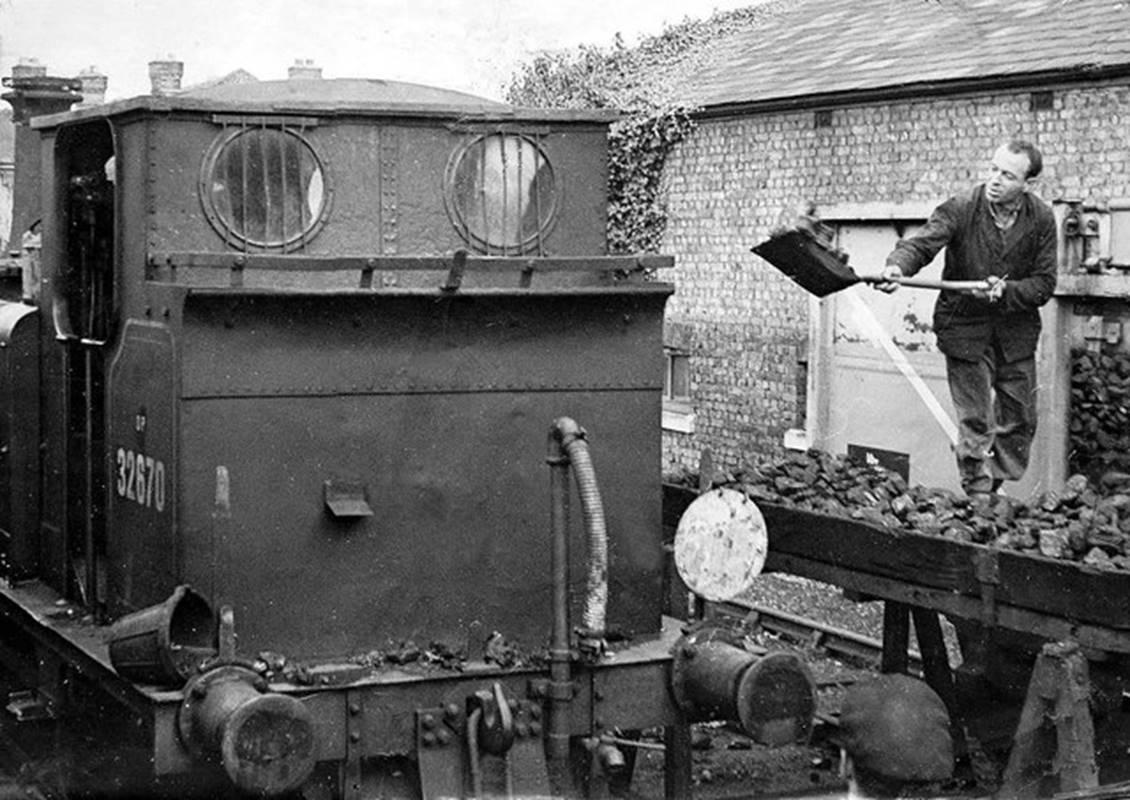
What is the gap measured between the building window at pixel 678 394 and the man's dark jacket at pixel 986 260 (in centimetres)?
825

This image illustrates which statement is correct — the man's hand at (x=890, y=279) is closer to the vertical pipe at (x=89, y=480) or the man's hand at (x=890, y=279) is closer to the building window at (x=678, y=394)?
the vertical pipe at (x=89, y=480)

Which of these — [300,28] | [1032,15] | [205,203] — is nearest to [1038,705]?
[205,203]

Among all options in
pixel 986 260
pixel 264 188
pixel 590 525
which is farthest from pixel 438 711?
pixel 986 260

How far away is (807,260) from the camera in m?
7.73

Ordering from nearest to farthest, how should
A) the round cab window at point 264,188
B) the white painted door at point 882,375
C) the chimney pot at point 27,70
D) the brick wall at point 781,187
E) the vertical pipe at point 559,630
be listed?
1. the vertical pipe at point 559,630
2. the round cab window at point 264,188
3. the chimney pot at point 27,70
4. the brick wall at point 781,187
5. the white painted door at point 882,375

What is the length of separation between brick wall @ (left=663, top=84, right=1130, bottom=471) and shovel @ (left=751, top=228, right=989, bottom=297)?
455 centimetres

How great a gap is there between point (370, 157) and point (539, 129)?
68 cm

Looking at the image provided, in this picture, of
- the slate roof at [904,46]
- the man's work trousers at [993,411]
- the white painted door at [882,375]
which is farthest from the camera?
the white painted door at [882,375]

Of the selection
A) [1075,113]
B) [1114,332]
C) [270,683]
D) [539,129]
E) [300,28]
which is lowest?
[270,683]

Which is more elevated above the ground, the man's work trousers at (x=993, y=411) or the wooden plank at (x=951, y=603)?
the man's work trousers at (x=993, y=411)

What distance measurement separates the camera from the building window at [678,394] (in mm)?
16531

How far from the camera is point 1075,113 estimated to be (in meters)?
12.0

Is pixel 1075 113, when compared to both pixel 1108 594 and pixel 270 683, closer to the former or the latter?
pixel 1108 594

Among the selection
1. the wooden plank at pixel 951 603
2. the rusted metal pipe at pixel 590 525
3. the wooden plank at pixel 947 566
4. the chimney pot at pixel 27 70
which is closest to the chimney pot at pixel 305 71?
the wooden plank at pixel 947 566
